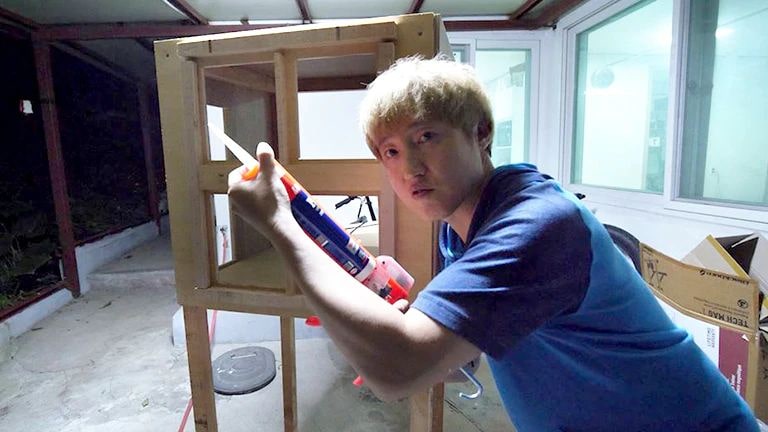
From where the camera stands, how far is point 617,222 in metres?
2.16

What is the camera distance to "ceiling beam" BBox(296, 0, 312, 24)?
2249 millimetres

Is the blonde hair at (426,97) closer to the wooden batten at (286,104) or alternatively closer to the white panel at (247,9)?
the wooden batten at (286,104)

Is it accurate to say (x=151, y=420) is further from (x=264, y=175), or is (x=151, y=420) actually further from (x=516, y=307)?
(x=516, y=307)

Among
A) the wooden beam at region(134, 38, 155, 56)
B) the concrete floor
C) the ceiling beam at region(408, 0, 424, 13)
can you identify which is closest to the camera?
the concrete floor

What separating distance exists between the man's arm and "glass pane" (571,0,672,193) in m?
2.04

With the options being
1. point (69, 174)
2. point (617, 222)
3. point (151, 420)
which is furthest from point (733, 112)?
point (69, 174)

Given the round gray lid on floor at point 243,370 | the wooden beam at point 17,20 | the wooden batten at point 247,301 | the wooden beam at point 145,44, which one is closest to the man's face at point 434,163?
the wooden batten at point 247,301

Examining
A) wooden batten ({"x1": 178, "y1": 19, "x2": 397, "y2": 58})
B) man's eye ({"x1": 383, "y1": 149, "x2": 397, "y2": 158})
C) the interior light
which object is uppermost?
the interior light

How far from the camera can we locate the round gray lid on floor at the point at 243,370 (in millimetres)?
1942

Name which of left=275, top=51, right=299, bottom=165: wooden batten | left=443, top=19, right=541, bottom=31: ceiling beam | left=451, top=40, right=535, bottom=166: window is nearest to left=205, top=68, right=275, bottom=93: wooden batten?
left=275, top=51, right=299, bottom=165: wooden batten

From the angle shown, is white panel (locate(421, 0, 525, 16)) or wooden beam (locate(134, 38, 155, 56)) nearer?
white panel (locate(421, 0, 525, 16))

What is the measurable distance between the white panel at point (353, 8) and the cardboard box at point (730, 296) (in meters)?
1.88

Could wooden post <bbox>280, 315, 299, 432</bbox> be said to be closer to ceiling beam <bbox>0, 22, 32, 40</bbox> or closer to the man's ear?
the man's ear

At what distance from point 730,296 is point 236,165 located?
138 centimetres
